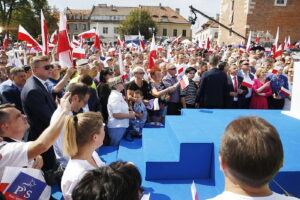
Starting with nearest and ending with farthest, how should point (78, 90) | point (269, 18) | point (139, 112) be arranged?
point (78, 90)
point (139, 112)
point (269, 18)

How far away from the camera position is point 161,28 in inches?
2960

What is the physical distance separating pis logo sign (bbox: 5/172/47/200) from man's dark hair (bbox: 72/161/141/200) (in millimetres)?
838

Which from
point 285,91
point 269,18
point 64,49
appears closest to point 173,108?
point 285,91

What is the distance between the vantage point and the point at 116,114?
4809 mm

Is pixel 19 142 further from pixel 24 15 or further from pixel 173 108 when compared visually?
pixel 24 15

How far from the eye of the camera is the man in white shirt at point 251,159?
3.45 feet

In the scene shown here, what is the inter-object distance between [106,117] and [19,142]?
352 cm

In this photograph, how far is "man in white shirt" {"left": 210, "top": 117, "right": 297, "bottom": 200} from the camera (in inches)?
41.4

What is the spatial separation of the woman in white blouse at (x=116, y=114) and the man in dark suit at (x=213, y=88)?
178 cm

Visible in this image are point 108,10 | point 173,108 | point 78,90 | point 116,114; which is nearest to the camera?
point 78,90

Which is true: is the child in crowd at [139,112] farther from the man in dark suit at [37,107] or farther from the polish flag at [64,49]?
the man in dark suit at [37,107]

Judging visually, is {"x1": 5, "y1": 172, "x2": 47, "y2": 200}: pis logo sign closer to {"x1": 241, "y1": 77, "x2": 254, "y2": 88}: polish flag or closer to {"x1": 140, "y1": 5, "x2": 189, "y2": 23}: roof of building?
{"x1": 241, "y1": 77, "x2": 254, "y2": 88}: polish flag

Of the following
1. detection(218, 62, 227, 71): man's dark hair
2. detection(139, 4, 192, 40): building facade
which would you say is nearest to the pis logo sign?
detection(218, 62, 227, 71): man's dark hair

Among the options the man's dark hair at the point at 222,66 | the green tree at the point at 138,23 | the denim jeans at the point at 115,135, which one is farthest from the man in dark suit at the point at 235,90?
the green tree at the point at 138,23
